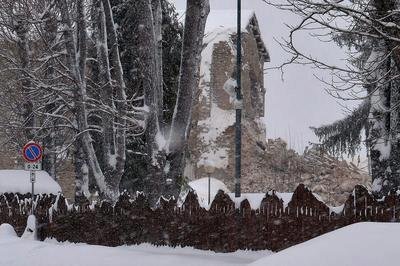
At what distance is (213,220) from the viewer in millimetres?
11641

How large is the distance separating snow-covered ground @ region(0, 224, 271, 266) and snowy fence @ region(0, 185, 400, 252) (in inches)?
14.6

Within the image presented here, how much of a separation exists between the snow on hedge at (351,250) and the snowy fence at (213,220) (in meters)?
6.20

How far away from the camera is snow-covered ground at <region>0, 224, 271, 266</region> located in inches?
376

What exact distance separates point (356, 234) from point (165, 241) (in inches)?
333

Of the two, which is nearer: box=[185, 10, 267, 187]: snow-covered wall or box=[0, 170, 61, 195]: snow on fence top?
box=[0, 170, 61, 195]: snow on fence top

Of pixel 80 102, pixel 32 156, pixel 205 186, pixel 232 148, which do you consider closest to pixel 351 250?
pixel 80 102

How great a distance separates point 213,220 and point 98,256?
2787 mm

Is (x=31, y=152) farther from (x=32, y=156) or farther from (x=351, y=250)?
(x=351, y=250)

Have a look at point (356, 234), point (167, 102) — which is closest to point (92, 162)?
point (167, 102)

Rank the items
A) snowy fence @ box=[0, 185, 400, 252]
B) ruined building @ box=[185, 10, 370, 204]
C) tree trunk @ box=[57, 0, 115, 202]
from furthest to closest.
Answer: ruined building @ box=[185, 10, 370, 204] → tree trunk @ box=[57, 0, 115, 202] → snowy fence @ box=[0, 185, 400, 252]

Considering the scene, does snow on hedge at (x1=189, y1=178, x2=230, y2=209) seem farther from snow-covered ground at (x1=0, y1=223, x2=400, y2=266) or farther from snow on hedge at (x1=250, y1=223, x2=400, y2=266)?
snow on hedge at (x1=250, y1=223, x2=400, y2=266)

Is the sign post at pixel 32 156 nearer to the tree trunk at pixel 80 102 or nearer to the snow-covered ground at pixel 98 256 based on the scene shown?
the tree trunk at pixel 80 102

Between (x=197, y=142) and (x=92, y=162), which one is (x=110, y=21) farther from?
(x=197, y=142)

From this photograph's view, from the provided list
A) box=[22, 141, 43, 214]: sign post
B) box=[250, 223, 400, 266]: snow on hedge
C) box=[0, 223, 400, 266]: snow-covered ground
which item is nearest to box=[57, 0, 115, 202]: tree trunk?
box=[22, 141, 43, 214]: sign post
